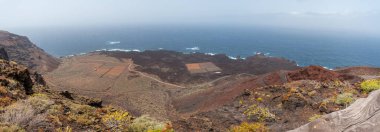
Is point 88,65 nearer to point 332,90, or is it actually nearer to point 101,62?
point 101,62

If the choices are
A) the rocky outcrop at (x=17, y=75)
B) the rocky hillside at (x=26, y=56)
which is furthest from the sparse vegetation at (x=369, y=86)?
the rocky hillside at (x=26, y=56)

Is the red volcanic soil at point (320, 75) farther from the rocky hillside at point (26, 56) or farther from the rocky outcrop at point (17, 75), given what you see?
the rocky hillside at point (26, 56)

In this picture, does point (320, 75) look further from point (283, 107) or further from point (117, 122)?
point (117, 122)

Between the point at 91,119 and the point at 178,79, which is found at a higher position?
the point at 91,119

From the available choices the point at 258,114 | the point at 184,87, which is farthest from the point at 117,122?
the point at 184,87

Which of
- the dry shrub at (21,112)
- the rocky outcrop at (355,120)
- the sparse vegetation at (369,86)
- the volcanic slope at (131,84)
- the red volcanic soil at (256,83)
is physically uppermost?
the rocky outcrop at (355,120)

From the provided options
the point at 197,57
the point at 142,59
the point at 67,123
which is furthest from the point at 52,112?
the point at 197,57
